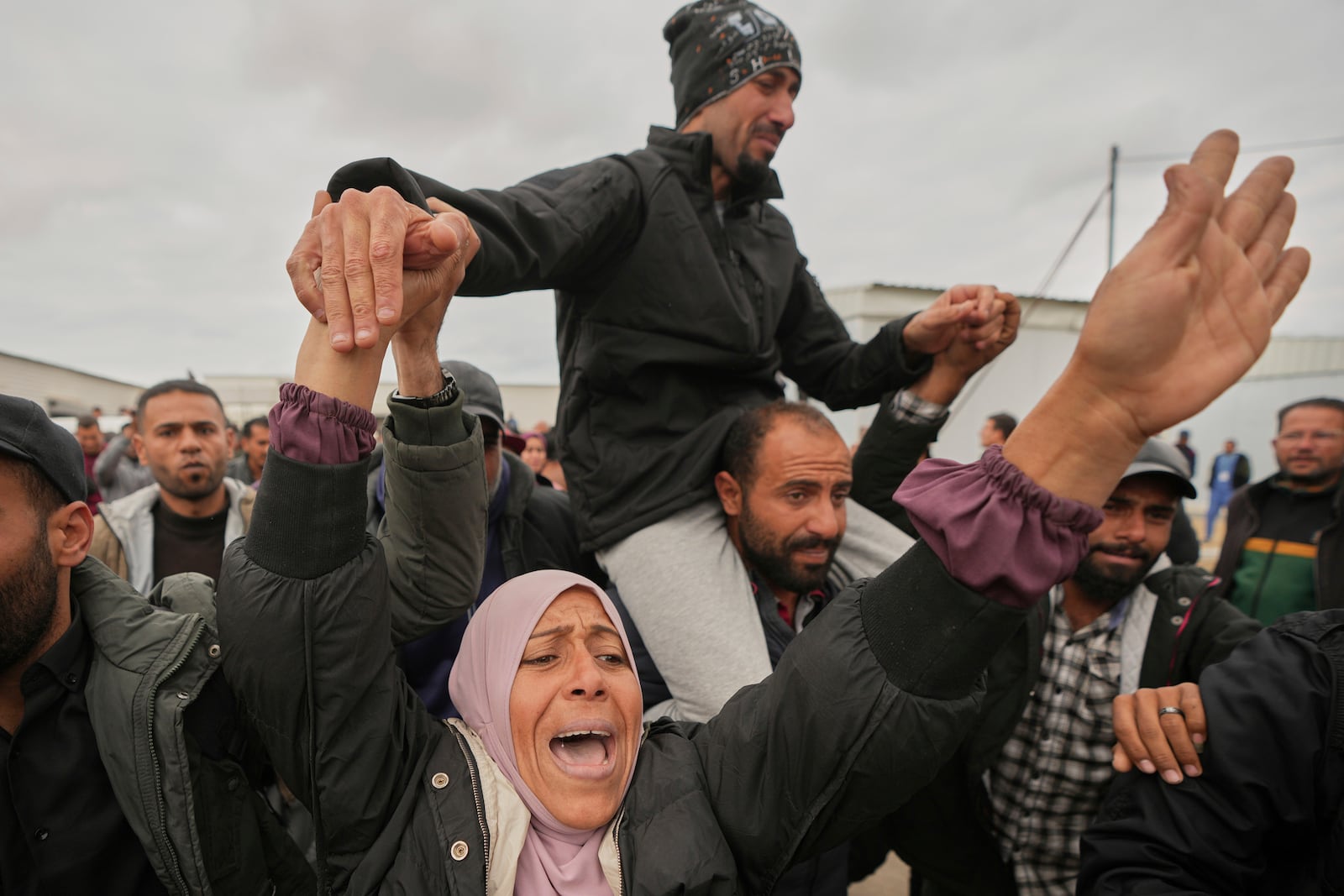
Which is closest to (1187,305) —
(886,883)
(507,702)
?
(507,702)

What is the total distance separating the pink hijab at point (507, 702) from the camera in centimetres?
137

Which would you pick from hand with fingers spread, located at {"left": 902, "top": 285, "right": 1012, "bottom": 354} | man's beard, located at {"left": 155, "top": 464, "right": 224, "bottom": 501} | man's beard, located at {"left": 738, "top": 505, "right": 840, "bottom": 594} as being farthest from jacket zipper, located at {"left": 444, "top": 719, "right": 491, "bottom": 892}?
man's beard, located at {"left": 155, "top": 464, "right": 224, "bottom": 501}

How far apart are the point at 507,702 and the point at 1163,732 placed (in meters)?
1.35

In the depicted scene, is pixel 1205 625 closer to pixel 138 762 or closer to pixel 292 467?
pixel 292 467

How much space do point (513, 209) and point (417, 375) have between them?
0.43 meters

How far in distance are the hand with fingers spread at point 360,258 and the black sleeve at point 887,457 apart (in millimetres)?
1834

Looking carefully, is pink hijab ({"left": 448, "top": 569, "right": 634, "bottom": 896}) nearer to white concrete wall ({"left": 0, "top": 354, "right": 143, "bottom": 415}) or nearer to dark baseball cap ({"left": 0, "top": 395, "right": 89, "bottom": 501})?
dark baseball cap ({"left": 0, "top": 395, "right": 89, "bottom": 501})

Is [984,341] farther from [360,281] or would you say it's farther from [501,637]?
[360,281]

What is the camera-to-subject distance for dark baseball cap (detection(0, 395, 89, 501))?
1409 millimetres

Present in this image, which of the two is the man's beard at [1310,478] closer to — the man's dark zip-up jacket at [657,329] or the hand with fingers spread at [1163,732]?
the man's dark zip-up jacket at [657,329]

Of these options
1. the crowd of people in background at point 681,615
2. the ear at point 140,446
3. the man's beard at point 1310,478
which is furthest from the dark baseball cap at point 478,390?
the man's beard at point 1310,478

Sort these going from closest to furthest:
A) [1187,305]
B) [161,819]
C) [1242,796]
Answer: [1187,305], [161,819], [1242,796]

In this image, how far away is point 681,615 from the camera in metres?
2.05

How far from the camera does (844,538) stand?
258 cm
